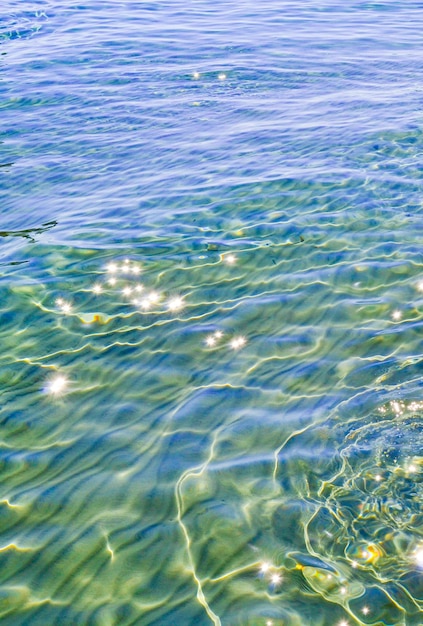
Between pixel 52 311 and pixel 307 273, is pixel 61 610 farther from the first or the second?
pixel 307 273

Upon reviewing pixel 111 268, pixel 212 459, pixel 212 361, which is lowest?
pixel 212 459

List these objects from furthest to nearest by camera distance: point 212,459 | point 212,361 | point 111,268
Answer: point 111,268
point 212,361
point 212,459

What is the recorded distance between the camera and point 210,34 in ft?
51.2

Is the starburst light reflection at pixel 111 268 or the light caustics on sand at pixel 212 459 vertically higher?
the starburst light reflection at pixel 111 268

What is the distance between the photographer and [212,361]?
4961 millimetres

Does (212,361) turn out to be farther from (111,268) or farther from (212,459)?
(111,268)

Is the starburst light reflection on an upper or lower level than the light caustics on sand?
upper

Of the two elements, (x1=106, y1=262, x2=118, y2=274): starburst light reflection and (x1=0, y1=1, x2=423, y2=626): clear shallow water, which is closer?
(x1=0, y1=1, x2=423, y2=626): clear shallow water

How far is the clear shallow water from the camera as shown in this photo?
3346 mm

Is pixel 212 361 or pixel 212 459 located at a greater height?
pixel 212 361

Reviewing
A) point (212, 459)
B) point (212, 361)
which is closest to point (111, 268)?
point (212, 361)

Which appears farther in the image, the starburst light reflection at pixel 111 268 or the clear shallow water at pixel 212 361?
the starburst light reflection at pixel 111 268

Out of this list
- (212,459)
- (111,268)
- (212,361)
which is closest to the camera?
(212,459)

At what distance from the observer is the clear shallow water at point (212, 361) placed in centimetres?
335
